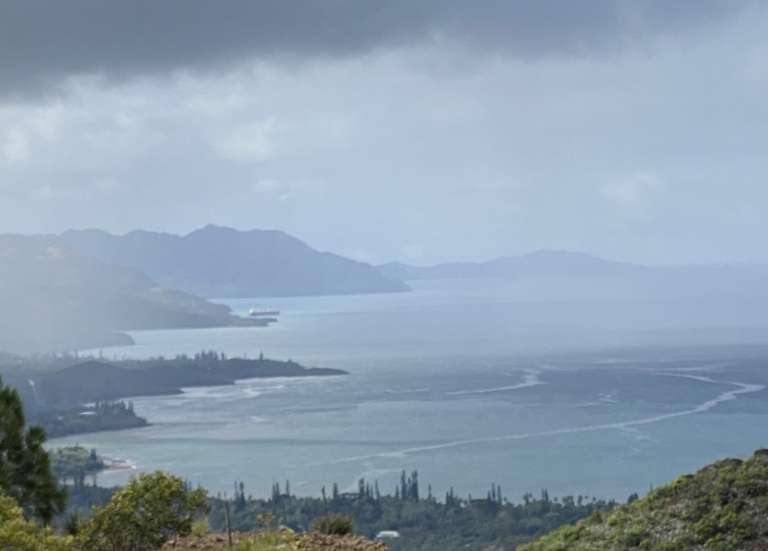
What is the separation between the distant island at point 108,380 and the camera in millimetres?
89562

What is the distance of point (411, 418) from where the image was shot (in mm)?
79312

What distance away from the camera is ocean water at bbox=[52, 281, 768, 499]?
188 feet

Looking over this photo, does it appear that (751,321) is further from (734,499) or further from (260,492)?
(734,499)

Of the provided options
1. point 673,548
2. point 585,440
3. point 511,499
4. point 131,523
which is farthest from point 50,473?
point 585,440

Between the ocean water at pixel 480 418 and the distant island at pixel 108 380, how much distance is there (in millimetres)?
3582

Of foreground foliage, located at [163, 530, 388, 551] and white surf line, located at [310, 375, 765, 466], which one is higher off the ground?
foreground foliage, located at [163, 530, 388, 551]

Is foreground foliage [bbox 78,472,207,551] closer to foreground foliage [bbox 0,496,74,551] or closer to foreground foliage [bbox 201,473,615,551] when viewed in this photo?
foreground foliage [bbox 0,496,74,551]

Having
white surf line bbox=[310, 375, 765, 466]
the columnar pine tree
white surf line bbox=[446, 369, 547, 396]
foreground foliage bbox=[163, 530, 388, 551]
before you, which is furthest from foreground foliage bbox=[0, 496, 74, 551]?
white surf line bbox=[446, 369, 547, 396]

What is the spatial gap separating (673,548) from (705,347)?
119 metres

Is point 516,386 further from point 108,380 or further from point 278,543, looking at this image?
point 278,543

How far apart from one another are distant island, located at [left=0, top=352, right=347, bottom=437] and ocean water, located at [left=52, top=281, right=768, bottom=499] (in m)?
3.58

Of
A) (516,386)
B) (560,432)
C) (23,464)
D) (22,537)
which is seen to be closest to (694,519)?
(22,537)

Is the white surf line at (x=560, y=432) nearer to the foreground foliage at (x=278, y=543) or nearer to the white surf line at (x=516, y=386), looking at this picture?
the white surf line at (x=516, y=386)

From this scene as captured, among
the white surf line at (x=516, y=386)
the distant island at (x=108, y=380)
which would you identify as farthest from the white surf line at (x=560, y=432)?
the distant island at (x=108, y=380)
